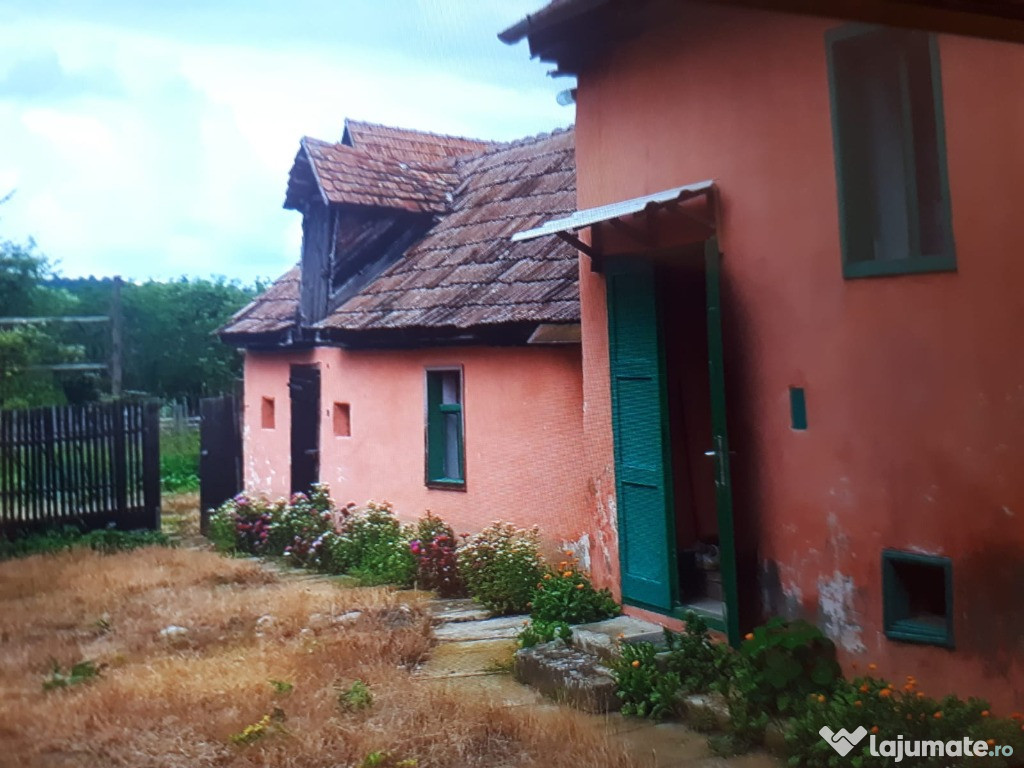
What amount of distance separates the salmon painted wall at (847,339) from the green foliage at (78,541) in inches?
324

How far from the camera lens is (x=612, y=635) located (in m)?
6.54

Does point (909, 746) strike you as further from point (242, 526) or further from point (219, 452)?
point (219, 452)

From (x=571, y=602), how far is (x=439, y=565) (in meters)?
2.25

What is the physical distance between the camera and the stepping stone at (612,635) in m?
6.33

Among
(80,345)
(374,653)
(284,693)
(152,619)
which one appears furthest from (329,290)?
(80,345)

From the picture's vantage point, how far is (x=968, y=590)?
4.71m

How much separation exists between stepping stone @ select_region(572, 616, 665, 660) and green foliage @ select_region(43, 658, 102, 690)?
315cm

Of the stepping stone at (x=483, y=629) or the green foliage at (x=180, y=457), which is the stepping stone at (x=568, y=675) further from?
the green foliage at (x=180, y=457)

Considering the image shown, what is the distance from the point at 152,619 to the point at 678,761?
190 inches

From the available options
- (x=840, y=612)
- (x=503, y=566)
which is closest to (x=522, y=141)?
(x=503, y=566)

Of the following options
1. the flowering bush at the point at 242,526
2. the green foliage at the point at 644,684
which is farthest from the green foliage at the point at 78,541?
the green foliage at the point at 644,684

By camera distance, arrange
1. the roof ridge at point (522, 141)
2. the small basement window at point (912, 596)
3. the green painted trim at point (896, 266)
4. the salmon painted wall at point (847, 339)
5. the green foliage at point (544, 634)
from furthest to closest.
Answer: the roof ridge at point (522, 141) < the green foliage at point (544, 634) < the small basement window at point (912, 596) < the green painted trim at point (896, 266) < the salmon painted wall at point (847, 339)

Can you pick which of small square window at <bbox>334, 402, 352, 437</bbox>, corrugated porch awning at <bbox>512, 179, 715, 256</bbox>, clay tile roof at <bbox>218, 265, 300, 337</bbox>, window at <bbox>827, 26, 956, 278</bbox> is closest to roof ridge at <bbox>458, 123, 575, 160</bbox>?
clay tile roof at <bbox>218, 265, 300, 337</bbox>

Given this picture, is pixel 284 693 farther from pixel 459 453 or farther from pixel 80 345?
pixel 80 345
